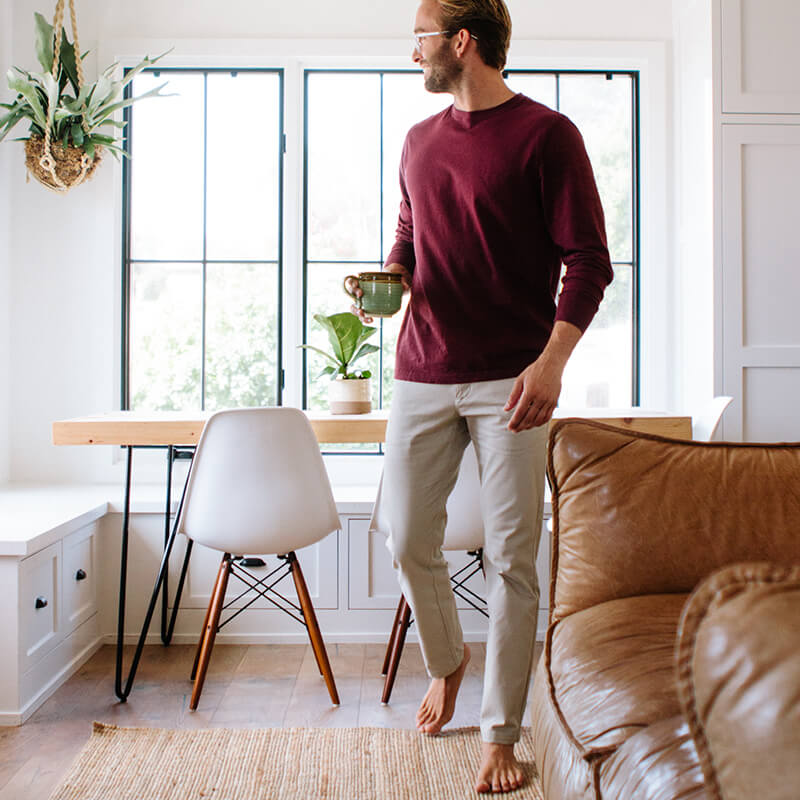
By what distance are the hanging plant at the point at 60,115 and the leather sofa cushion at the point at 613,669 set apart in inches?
98.3

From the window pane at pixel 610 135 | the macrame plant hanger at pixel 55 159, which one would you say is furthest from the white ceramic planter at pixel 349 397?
the window pane at pixel 610 135

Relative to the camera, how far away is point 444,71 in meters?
1.70

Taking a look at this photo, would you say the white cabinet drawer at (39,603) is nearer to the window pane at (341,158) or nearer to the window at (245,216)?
the window at (245,216)

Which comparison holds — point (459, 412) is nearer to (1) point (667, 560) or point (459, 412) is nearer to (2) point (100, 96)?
(1) point (667, 560)

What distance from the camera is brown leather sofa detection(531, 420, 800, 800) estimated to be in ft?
1.21

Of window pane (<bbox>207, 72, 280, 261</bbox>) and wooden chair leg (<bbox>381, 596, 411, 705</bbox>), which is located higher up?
window pane (<bbox>207, 72, 280, 261</bbox>)

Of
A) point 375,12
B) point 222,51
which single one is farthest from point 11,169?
point 375,12

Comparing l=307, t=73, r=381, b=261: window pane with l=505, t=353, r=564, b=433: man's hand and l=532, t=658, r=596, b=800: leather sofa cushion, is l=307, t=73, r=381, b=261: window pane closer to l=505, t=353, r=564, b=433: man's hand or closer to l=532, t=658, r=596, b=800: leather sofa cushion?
l=505, t=353, r=564, b=433: man's hand

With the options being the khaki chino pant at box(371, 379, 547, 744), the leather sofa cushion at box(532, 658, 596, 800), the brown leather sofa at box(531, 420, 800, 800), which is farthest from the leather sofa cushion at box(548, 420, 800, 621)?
the khaki chino pant at box(371, 379, 547, 744)

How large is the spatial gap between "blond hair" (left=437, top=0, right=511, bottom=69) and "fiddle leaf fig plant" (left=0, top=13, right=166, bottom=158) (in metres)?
1.50

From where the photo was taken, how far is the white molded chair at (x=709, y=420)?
240 centimetres

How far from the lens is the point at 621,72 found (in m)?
3.32

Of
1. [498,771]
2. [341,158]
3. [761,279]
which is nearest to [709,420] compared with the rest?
[761,279]

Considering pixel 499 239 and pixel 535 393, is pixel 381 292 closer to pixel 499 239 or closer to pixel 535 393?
pixel 499 239
